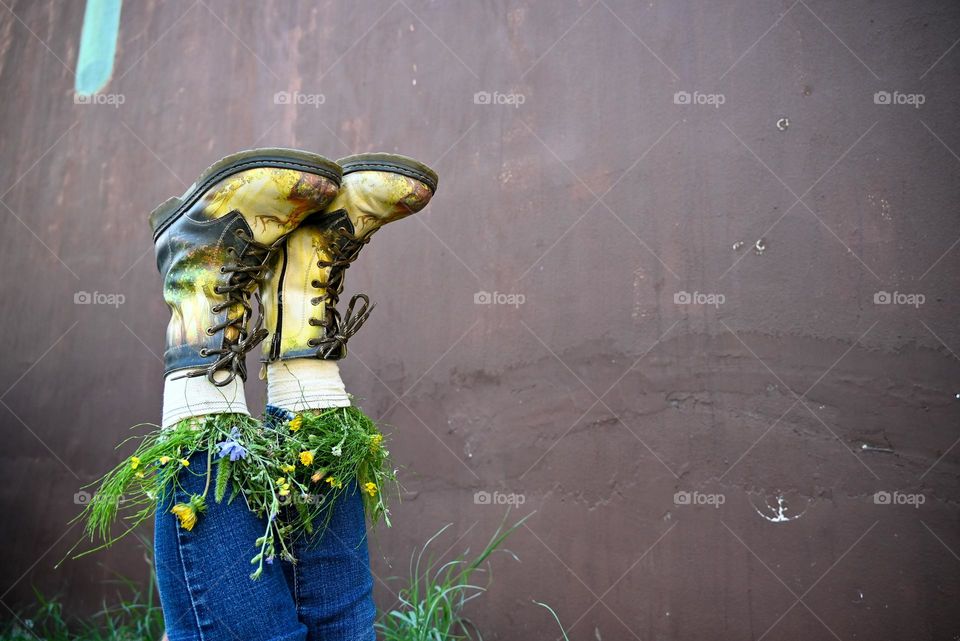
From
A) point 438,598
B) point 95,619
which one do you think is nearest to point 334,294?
point 438,598

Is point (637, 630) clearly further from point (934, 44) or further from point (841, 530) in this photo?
point (934, 44)

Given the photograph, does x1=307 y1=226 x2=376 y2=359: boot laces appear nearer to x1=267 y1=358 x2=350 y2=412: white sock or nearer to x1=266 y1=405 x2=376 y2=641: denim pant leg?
x1=267 y1=358 x2=350 y2=412: white sock

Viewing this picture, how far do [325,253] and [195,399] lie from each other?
31cm

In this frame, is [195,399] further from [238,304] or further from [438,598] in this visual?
[438,598]

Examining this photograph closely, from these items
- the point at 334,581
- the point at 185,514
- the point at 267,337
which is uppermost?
the point at 267,337

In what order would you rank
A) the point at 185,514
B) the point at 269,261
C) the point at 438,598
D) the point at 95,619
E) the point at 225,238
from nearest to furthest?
the point at 185,514 < the point at 225,238 < the point at 269,261 < the point at 438,598 < the point at 95,619

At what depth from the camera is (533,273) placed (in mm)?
2504

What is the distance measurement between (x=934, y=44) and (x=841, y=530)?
5.13 ft

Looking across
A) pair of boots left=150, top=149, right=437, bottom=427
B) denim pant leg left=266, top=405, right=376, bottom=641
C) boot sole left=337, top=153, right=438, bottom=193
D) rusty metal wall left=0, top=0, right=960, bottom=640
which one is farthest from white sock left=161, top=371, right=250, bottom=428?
rusty metal wall left=0, top=0, right=960, bottom=640

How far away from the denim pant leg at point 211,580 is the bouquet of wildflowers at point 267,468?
16 mm

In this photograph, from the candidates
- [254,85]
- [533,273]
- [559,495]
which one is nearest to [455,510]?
[559,495]

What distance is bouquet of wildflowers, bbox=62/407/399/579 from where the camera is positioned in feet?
3.36

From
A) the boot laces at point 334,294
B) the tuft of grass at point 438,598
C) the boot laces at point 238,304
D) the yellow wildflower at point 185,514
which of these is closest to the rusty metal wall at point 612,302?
the tuft of grass at point 438,598

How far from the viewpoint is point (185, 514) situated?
979mm
